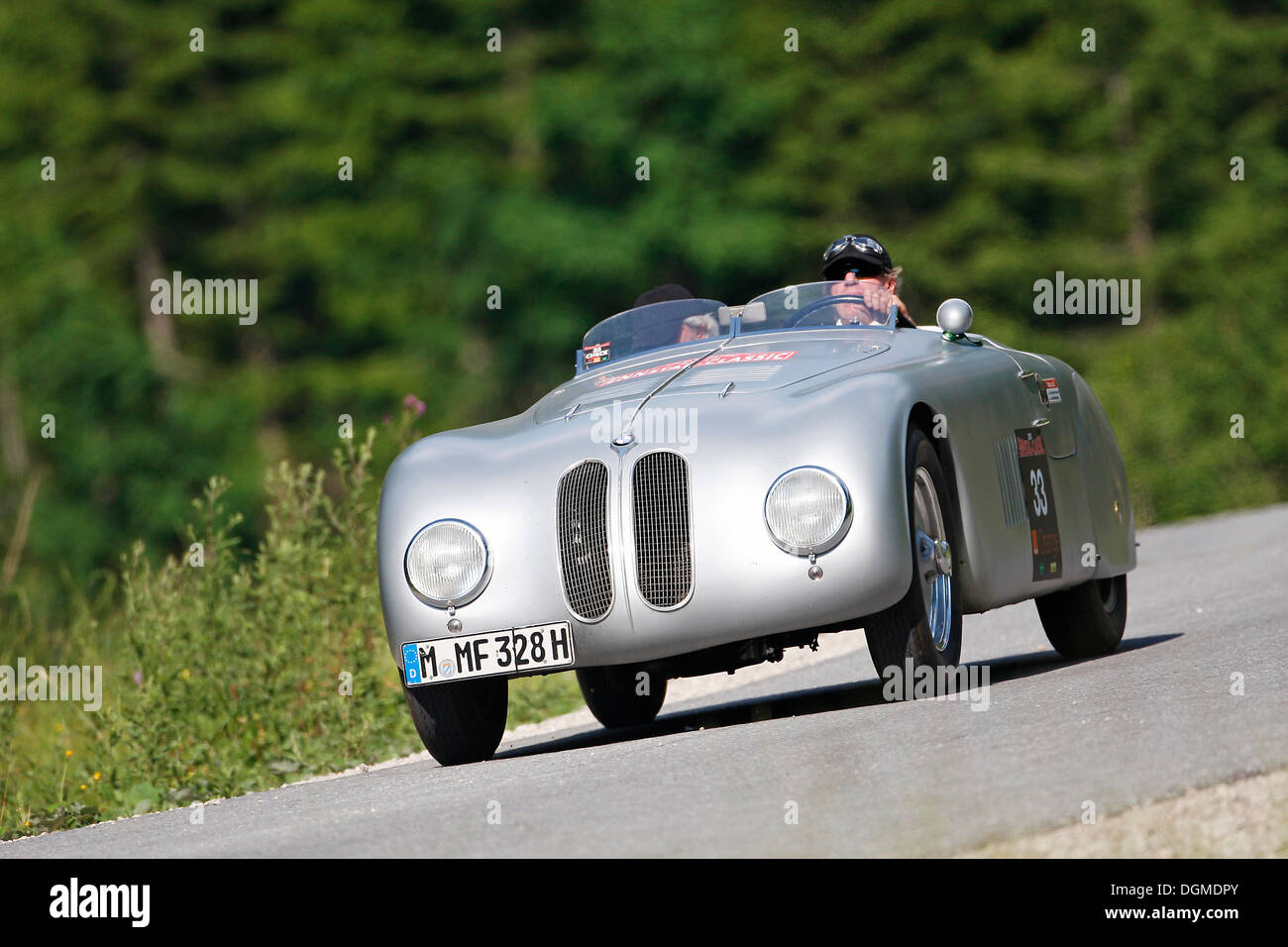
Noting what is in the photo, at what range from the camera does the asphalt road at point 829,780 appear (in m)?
4.76

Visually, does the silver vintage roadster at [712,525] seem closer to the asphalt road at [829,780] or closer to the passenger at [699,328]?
the asphalt road at [829,780]

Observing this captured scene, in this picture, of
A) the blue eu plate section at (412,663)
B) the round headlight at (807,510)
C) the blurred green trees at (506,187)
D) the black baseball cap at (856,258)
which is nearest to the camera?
the round headlight at (807,510)

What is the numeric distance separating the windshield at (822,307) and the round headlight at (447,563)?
6.64 feet

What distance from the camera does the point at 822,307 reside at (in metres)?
8.56

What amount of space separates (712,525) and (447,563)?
96 cm

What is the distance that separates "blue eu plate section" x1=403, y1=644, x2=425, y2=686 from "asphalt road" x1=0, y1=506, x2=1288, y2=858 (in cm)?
34

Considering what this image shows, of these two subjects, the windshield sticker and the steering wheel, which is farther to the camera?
the steering wheel

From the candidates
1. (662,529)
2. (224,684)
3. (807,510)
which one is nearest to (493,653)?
(662,529)

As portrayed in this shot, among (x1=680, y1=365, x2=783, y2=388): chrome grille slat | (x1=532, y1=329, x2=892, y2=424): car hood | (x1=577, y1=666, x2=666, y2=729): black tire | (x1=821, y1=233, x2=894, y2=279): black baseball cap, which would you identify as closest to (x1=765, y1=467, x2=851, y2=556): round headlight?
(x1=532, y1=329, x2=892, y2=424): car hood

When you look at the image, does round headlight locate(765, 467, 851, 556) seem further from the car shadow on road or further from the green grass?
the green grass

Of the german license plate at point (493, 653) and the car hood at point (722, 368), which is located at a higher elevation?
the car hood at point (722, 368)

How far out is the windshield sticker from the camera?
7.70 meters

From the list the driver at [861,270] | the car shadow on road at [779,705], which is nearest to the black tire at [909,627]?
the car shadow on road at [779,705]

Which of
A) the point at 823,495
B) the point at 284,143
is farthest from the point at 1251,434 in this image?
the point at 284,143
